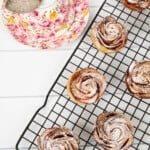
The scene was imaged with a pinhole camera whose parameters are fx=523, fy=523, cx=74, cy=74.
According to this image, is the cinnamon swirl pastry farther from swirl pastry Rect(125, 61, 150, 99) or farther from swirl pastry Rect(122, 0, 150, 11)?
swirl pastry Rect(122, 0, 150, 11)

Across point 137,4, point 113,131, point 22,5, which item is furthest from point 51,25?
point 113,131

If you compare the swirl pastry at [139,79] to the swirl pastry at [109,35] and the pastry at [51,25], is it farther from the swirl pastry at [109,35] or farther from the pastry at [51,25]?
the pastry at [51,25]

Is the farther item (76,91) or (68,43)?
(68,43)

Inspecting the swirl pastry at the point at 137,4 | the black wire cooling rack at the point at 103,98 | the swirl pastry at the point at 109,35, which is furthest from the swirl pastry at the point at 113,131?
the swirl pastry at the point at 137,4

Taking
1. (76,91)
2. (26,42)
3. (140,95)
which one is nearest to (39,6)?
(26,42)

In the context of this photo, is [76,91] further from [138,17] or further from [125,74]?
[138,17]

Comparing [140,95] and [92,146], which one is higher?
[140,95]

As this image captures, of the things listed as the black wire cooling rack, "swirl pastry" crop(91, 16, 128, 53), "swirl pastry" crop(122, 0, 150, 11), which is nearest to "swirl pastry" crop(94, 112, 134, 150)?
the black wire cooling rack

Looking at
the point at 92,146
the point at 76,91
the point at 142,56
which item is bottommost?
the point at 92,146
